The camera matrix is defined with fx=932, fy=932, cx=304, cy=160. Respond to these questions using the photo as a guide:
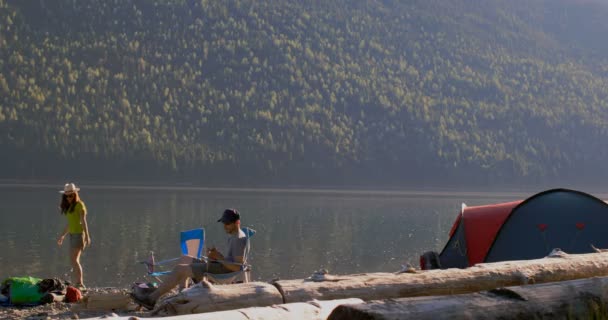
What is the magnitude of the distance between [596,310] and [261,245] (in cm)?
2062

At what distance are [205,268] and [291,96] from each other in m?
107

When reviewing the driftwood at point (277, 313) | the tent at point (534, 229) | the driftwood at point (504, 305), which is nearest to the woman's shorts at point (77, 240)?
the tent at point (534, 229)

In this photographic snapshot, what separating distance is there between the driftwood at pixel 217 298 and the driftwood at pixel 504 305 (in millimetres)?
2669

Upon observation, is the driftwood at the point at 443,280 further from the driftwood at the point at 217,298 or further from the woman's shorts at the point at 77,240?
the woman's shorts at the point at 77,240

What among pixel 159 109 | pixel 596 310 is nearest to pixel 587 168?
pixel 159 109

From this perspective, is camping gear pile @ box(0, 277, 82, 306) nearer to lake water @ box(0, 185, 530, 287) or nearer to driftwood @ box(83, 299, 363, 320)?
driftwood @ box(83, 299, 363, 320)

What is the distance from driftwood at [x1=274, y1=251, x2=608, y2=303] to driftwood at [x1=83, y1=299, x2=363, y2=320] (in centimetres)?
87

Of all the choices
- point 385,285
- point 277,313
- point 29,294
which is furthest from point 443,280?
point 29,294

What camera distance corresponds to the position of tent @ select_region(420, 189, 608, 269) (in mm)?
12719

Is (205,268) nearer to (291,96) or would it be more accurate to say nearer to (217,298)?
(217,298)

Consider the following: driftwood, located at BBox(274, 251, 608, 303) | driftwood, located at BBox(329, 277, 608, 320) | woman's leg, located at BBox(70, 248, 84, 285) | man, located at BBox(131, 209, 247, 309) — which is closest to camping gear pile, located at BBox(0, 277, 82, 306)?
man, located at BBox(131, 209, 247, 309)

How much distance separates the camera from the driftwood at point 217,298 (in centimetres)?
727

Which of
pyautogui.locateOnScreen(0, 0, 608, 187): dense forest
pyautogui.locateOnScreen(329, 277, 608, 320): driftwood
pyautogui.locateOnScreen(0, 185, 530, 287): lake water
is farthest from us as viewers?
pyautogui.locateOnScreen(0, 0, 608, 187): dense forest

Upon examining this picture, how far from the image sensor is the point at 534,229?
13141 mm
